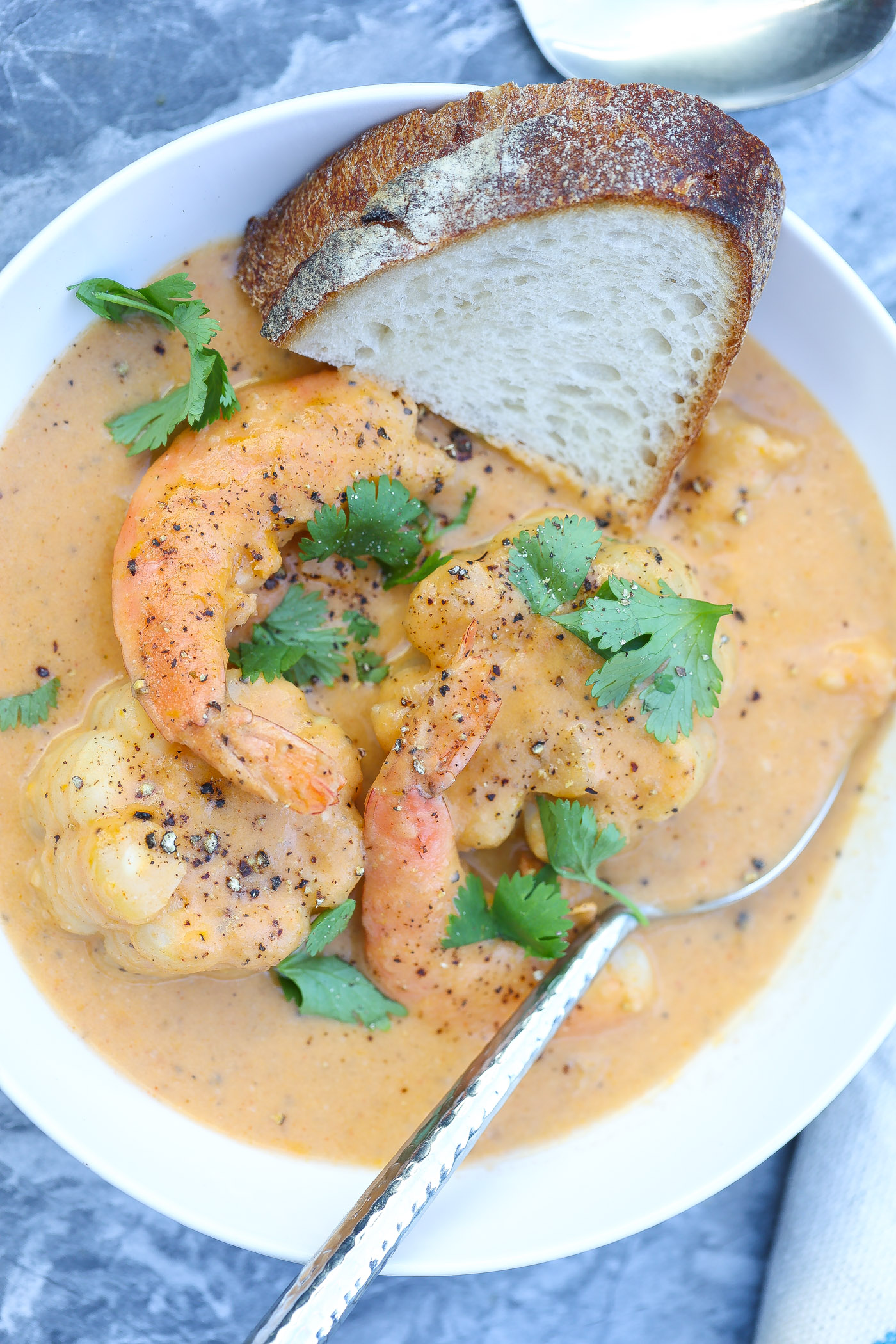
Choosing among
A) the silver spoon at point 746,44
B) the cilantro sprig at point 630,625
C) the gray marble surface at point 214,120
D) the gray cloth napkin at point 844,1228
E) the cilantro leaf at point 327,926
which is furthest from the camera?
the gray cloth napkin at point 844,1228

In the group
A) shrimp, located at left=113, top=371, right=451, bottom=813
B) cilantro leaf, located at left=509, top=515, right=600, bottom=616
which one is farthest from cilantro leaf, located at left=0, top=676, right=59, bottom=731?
cilantro leaf, located at left=509, top=515, right=600, bottom=616

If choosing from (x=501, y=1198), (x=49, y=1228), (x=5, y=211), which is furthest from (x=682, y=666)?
(x=49, y=1228)

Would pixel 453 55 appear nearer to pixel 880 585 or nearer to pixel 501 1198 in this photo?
pixel 880 585

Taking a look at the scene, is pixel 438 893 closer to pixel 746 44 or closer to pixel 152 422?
pixel 152 422

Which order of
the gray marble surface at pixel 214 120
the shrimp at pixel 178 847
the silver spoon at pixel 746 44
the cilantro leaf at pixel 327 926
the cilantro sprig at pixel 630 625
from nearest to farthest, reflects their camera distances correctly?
the shrimp at pixel 178 847
the cilantro sprig at pixel 630 625
the cilantro leaf at pixel 327 926
the gray marble surface at pixel 214 120
the silver spoon at pixel 746 44

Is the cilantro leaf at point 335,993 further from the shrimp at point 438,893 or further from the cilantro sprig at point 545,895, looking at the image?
the cilantro sprig at point 545,895

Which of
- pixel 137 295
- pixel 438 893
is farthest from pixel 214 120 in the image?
pixel 438 893

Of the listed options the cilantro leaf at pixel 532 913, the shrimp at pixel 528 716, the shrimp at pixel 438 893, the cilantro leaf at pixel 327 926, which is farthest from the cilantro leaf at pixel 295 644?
the cilantro leaf at pixel 532 913
